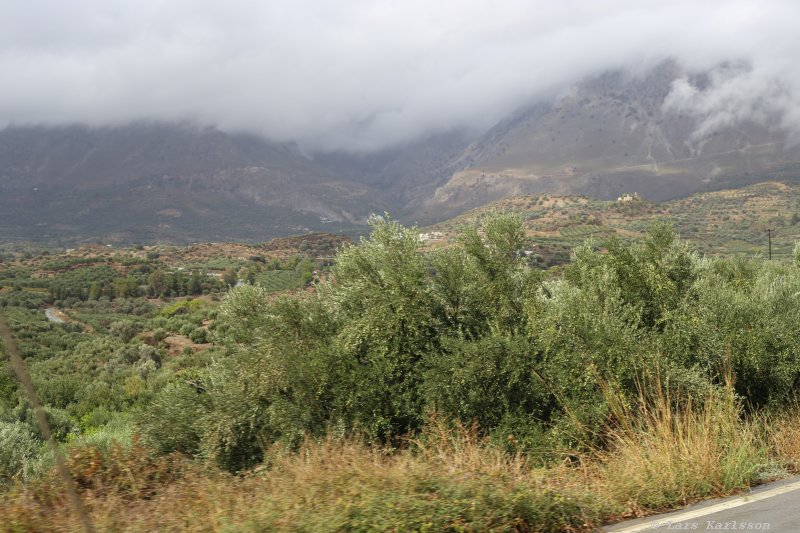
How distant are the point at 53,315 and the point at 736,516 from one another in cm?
6948

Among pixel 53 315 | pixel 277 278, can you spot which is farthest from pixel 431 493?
pixel 53 315

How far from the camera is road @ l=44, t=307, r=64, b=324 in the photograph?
56575 mm

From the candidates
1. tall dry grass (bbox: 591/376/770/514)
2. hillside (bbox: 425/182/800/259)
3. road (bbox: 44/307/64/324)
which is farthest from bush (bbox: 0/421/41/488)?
hillside (bbox: 425/182/800/259)

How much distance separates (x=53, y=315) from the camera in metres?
60.5

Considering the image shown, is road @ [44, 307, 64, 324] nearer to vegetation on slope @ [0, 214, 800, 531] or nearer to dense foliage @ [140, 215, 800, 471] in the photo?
vegetation on slope @ [0, 214, 800, 531]

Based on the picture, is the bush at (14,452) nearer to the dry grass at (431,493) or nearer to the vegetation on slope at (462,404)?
the vegetation on slope at (462,404)

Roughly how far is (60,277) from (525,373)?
285ft

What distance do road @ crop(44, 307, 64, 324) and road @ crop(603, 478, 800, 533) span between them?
2434 inches

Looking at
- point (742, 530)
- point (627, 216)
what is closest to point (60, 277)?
point (742, 530)

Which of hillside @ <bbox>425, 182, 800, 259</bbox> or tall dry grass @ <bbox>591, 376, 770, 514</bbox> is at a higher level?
tall dry grass @ <bbox>591, 376, 770, 514</bbox>

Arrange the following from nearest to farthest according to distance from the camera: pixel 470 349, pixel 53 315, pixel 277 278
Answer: pixel 470 349 → pixel 53 315 → pixel 277 278

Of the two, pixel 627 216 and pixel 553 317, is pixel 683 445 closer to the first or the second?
pixel 553 317

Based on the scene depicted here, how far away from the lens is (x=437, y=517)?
17.4 ft

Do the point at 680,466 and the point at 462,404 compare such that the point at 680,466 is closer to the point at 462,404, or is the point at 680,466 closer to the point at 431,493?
the point at 431,493
